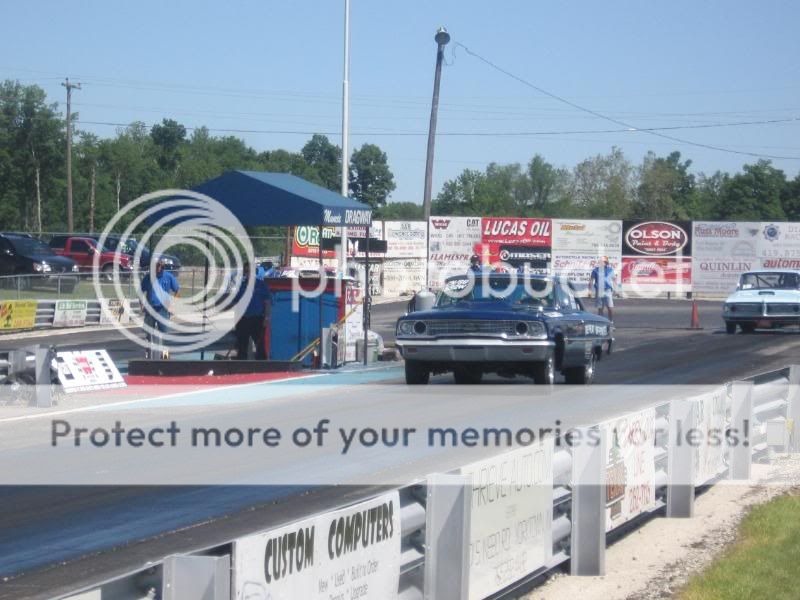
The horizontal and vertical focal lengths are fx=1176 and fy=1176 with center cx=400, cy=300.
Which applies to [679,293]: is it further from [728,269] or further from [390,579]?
[390,579]

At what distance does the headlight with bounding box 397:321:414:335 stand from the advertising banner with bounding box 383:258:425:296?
103 ft

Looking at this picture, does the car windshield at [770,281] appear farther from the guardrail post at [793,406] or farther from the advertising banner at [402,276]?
the advertising banner at [402,276]

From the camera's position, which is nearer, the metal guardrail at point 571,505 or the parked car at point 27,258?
the metal guardrail at point 571,505

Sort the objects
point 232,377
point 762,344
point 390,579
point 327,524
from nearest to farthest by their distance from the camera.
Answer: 1. point 327,524
2. point 390,579
3. point 232,377
4. point 762,344

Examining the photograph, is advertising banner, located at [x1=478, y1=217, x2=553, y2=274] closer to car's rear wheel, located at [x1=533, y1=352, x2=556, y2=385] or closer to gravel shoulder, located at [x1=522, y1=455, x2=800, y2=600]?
car's rear wheel, located at [x1=533, y1=352, x2=556, y2=385]

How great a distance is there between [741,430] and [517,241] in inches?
1623

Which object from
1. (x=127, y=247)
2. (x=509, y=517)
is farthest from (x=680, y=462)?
(x=127, y=247)

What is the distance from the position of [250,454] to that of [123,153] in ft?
243

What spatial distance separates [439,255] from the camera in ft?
167

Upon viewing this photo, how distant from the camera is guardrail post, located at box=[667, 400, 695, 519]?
925 cm

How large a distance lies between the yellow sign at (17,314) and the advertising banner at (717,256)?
96.9ft

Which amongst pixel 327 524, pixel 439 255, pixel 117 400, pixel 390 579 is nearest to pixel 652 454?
pixel 390 579

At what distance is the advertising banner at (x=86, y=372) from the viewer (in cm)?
1585

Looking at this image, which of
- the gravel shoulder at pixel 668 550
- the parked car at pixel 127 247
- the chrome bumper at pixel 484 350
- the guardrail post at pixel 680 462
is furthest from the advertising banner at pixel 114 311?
the guardrail post at pixel 680 462
